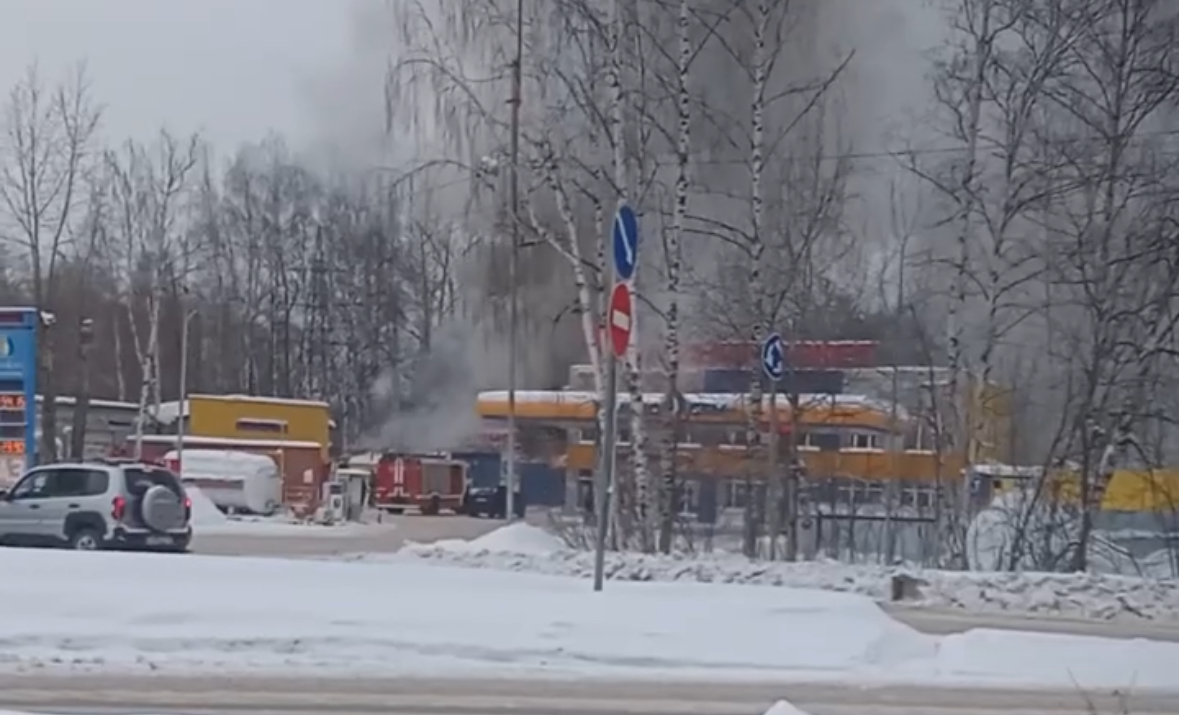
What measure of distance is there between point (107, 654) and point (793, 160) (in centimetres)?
1871

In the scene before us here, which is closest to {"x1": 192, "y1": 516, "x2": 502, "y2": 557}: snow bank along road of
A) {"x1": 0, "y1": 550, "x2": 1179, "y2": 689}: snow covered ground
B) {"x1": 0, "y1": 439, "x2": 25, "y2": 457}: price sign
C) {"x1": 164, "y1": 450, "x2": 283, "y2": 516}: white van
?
{"x1": 164, "y1": 450, "x2": 283, "y2": 516}: white van

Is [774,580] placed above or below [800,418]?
below

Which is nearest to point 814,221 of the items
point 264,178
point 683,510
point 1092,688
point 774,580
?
point 683,510

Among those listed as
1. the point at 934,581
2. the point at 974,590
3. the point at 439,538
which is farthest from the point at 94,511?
the point at 439,538

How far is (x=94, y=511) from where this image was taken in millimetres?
26031

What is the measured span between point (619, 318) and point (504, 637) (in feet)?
8.88

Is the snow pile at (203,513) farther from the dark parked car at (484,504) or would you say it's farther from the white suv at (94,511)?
the dark parked car at (484,504)

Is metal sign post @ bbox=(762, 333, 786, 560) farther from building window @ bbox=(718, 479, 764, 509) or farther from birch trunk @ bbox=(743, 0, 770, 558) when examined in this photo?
building window @ bbox=(718, 479, 764, 509)

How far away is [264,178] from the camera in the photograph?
3575 inches

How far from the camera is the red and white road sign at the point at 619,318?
43.7ft

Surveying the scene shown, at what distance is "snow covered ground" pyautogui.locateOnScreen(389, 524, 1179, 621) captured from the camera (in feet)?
62.5

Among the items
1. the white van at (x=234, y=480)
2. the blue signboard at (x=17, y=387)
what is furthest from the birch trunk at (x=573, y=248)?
the white van at (x=234, y=480)

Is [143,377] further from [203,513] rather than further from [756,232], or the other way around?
[756,232]

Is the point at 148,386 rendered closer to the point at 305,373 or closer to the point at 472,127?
the point at 305,373
